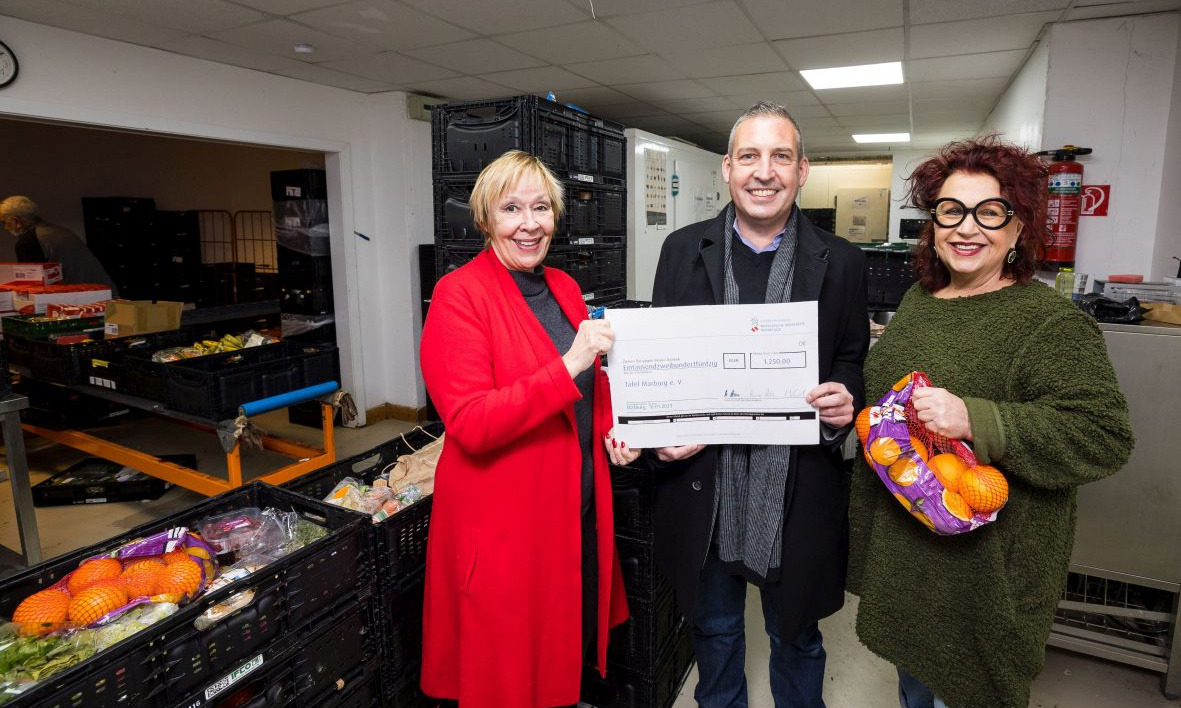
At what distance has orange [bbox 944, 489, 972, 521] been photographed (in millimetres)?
1143

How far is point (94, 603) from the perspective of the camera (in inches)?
51.8

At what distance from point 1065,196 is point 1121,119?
53 cm

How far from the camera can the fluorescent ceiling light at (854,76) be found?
432 centimetres

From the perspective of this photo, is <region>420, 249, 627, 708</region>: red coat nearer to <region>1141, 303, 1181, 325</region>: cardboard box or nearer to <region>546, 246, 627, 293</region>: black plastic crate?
<region>546, 246, 627, 293</region>: black plastic crate

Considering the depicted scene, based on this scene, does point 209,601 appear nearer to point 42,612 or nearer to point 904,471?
point 42,612

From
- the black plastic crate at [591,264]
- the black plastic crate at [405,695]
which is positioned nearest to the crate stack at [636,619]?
the black plastic crate at [405,695]

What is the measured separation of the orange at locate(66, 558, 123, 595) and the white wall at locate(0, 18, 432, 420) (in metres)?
2.99

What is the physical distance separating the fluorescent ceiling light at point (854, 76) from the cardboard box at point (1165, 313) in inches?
102

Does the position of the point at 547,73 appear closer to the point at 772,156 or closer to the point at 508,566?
the point at 772,156

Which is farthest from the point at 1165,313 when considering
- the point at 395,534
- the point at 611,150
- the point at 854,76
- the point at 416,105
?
the point at 416,105

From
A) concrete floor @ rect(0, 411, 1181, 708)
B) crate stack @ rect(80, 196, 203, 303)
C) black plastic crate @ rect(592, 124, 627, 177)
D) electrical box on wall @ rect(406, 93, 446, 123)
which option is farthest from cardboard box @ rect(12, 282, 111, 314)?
black plastic crate @ rect(592, 124, 627, 177)

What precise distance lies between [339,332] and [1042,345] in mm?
5158

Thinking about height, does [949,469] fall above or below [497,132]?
below

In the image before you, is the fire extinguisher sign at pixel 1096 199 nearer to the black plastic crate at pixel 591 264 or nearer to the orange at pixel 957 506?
the black plastic crate at pixel 591 264
